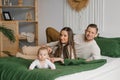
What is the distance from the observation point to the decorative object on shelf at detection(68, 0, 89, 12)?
12.9ft

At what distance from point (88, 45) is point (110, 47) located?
1.28 feet

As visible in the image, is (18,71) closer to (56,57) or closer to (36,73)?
(36,73)

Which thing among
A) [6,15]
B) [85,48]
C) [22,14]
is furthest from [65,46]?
[22,14]

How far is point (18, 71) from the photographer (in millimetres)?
2291

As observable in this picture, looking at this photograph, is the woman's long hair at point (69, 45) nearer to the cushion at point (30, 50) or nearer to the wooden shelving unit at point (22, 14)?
the cushion at point (30, 50)

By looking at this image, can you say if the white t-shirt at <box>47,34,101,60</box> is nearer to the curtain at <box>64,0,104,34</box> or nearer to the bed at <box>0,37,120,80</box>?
the bed at <box>0,37,120,80</box>

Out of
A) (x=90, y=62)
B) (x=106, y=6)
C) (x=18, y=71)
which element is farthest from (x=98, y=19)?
(x=18, y=71)

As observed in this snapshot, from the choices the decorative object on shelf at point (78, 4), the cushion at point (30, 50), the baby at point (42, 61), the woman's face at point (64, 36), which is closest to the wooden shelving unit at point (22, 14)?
the decorative object on shelf at point (78, 4)

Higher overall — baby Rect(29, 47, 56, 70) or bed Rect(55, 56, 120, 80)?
baby Rect(29, 47, 56, 70)

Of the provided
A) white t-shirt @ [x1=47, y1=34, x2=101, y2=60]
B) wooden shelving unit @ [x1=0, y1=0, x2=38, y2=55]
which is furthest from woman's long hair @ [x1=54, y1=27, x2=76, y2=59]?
wooden shelving unit @ [x1=0, y1=0, x2=38, y2=55]

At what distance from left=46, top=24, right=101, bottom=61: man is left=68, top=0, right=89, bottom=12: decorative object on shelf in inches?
37.6

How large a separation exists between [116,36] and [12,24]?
6.13 feet

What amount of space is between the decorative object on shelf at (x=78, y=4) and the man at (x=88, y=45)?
0.95 m

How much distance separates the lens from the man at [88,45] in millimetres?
2905
